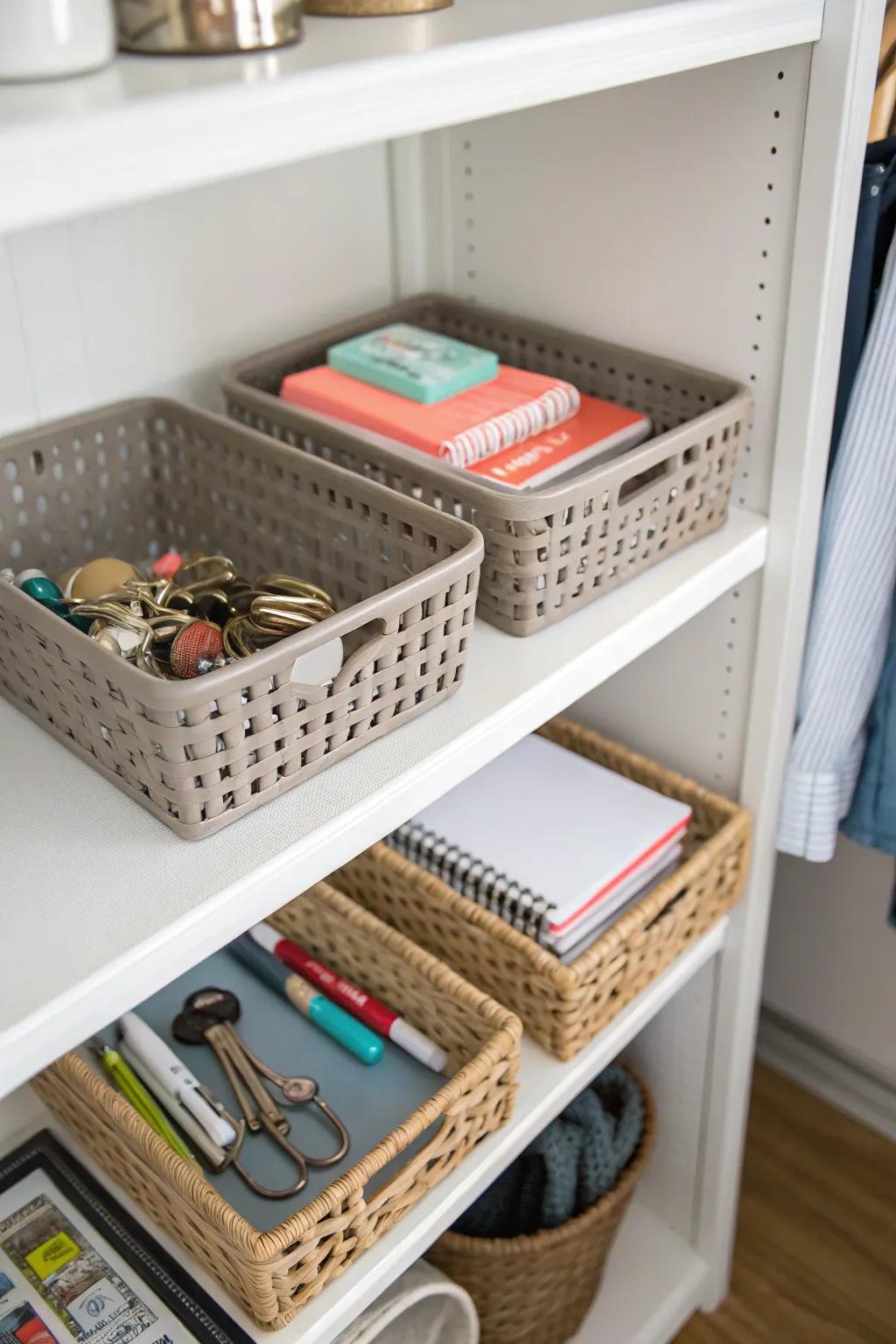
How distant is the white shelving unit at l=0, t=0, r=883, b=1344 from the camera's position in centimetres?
50

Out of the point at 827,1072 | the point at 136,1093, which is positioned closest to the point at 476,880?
the point at 136,1093

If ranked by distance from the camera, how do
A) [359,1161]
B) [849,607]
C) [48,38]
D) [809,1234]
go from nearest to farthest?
[48,38] → [359,1161] → [849,607] → [809,1234]

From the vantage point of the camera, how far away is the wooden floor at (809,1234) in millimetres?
1200

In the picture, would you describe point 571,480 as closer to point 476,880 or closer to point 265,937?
point 476,880

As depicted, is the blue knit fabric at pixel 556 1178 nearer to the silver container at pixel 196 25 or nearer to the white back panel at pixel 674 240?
the white back panel at pixel 674 240

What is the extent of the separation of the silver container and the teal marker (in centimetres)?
61

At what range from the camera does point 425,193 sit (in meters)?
0.96

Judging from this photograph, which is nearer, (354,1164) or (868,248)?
(354,1164)

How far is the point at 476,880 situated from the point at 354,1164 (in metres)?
0.23

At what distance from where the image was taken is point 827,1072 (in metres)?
1.42

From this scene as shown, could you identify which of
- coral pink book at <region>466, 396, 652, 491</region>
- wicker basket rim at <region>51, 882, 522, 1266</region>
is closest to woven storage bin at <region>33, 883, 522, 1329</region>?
wicker basket rim at <region>51, 882, 522, 1266</region>

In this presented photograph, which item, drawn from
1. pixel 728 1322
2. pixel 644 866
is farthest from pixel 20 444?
pixel 728 1322

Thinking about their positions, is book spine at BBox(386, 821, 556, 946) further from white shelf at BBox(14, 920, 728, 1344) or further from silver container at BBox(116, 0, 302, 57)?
silver container at BBox(116, 0, 302, 57)

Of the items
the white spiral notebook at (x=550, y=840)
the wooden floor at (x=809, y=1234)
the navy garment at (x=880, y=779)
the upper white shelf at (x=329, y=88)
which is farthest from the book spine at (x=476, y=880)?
the wooden floor at (x=809, y=1234)
